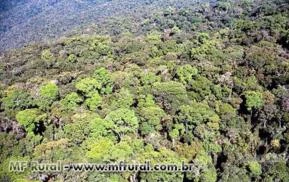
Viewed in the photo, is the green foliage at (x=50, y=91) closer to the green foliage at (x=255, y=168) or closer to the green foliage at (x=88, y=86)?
the green foliage at (x=88, y=86)

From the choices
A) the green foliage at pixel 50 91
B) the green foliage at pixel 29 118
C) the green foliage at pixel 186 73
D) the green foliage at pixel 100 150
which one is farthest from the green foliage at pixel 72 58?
the green foliage at pixel 100 150

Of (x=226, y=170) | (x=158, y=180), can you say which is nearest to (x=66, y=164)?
(x=158, y=180)

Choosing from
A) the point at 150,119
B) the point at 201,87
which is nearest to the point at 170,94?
the point at 201,87

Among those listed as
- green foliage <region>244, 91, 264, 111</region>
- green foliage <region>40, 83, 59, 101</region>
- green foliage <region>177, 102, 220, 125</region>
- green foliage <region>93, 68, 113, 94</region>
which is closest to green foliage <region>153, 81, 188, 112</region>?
green foliage <region>177, 102, 220, 125</region>

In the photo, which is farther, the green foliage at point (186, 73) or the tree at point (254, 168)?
the green foliage at point (186, 73)

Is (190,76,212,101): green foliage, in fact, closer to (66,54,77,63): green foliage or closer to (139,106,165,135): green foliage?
(139,106,165,135): green foliage

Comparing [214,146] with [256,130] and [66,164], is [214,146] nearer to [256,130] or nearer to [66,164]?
[256,130]
